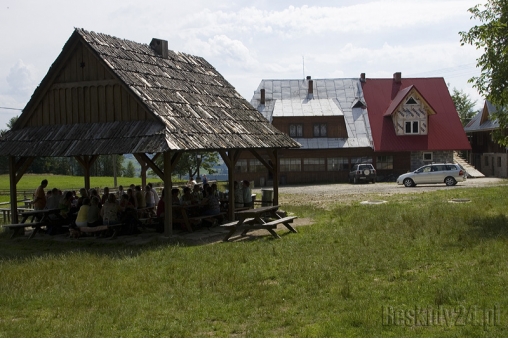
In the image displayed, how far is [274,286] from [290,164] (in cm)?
3762

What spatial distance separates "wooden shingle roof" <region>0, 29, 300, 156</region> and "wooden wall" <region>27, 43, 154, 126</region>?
5 centimetres

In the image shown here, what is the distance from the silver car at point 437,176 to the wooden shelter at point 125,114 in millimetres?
18924

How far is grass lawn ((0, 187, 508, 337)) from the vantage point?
7.68 metres

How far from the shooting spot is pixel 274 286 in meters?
9.89

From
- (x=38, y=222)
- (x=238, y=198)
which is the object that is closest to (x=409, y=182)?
(x=238, y=198)

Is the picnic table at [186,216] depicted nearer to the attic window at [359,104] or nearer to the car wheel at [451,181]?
the car wheel at [451,181]

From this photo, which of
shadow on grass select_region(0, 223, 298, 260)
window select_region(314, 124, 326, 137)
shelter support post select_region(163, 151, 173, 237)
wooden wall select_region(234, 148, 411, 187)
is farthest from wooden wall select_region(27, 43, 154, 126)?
window select_region(314, 124, 326, 137)

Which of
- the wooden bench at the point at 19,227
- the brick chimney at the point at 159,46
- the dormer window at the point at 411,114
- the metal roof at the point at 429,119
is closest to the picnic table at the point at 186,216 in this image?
the wooden bench at the point at 19,227

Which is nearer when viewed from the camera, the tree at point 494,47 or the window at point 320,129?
the tree at point 494,47

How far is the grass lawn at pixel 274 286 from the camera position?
768cm

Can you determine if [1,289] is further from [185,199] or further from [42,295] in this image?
[185,199]

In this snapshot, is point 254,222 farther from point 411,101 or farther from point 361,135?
point 411,101

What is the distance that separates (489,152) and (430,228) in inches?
1519

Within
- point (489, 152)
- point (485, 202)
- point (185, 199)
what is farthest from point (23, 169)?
point (489, 152)
